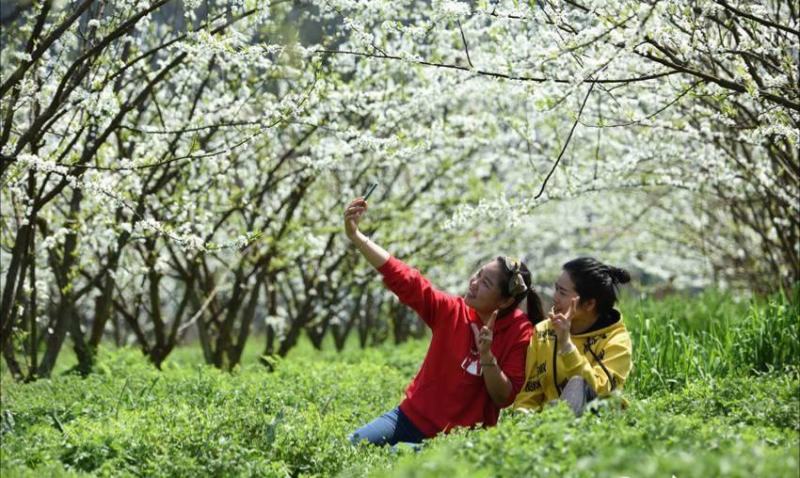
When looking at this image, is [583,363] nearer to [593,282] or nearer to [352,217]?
[593,282]

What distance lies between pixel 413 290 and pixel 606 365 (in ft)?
3.65

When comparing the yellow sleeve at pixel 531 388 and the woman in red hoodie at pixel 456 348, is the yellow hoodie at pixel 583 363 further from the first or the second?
the woman in red hoodie at pixel 456 348

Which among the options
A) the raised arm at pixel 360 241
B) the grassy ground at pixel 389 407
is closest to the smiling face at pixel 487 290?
the raised arm at pixel 360 241

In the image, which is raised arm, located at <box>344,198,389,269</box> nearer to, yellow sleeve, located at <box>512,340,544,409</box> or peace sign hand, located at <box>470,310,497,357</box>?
peace sign hand, located at <box>470,310,497,357</box>

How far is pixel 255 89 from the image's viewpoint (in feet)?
28.8

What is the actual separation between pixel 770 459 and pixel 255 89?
635 cm

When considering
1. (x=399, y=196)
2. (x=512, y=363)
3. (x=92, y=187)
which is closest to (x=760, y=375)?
(x=512, y=363)

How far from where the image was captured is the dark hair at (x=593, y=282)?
502cm

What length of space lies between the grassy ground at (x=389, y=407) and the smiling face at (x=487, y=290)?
914mm

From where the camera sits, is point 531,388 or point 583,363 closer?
point 583,363

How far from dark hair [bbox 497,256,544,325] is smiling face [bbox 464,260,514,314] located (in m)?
0.02

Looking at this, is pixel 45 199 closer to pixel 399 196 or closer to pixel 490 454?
pixel 490 454

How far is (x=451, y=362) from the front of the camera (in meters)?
5.38

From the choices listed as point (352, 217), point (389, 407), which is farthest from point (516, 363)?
point (389, 407)
